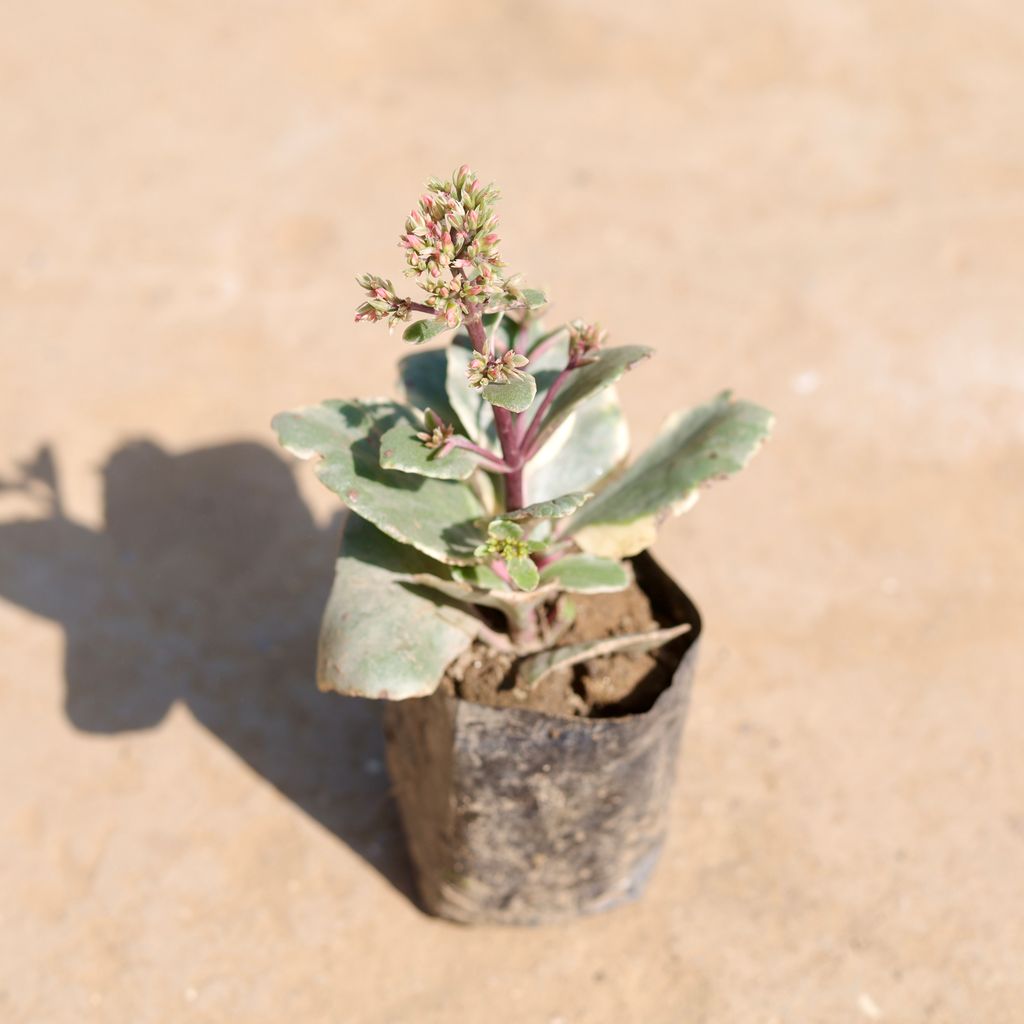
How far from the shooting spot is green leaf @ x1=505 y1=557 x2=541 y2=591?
2.07m

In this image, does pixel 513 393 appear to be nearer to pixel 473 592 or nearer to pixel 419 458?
pixel 419 458

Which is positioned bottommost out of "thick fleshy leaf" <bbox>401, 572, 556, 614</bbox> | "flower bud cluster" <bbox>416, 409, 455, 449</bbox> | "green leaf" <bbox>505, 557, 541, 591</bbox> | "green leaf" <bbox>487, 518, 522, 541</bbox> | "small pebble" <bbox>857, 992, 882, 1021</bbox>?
"small pebble" <bbox>857, 992, 882, 1021</bbox>

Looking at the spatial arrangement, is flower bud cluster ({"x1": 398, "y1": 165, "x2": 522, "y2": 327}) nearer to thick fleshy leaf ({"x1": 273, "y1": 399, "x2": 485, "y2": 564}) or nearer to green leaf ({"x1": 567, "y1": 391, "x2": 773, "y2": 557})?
thick fleshy leaf ({"x1": 273, "y1": 399, "x2": 485, "y2": 564})

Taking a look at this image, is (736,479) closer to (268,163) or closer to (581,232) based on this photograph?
(581,232)

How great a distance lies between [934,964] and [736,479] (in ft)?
5.57

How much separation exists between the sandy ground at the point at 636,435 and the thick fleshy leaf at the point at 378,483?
111 centimetres

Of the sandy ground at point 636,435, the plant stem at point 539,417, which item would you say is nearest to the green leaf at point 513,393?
the plant stem at point 539,417

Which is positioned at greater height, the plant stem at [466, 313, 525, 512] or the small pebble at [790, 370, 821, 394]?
the plant stem at [466, 313, 525, 512]

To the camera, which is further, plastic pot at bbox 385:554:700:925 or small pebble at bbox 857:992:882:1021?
small pebble at bbox 857:992:882:1021

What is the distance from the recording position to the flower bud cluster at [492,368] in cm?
188

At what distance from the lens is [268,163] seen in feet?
16.5

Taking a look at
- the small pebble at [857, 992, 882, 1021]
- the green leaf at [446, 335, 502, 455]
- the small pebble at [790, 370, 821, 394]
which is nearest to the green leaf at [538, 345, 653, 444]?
the green leaf at [446, 335, 502, 455]

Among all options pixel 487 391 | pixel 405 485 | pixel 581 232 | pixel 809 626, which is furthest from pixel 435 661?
pixel 581 232

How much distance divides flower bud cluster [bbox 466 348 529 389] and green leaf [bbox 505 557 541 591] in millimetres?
358
